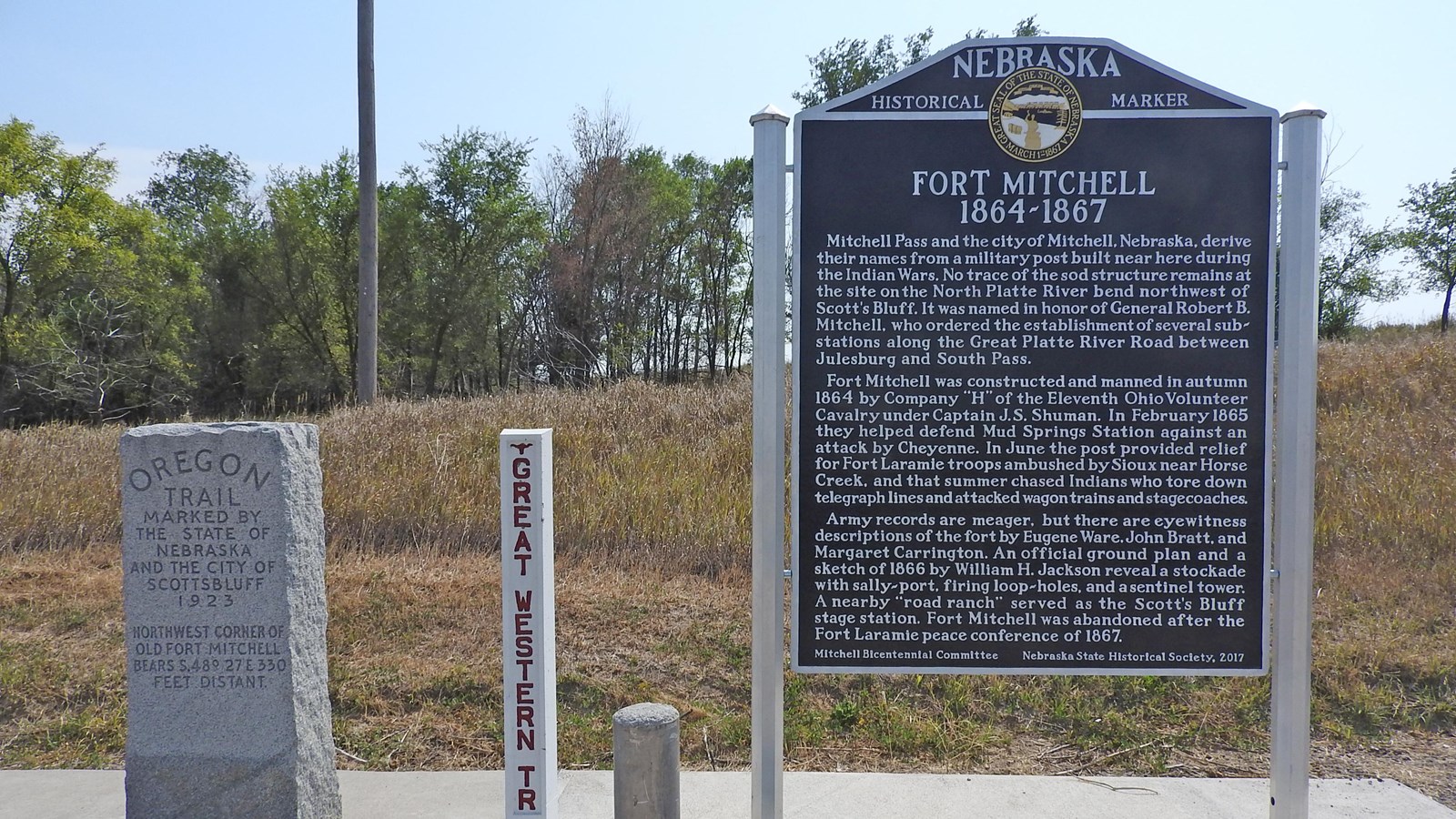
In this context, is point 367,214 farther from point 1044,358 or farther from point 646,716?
point 1044,358

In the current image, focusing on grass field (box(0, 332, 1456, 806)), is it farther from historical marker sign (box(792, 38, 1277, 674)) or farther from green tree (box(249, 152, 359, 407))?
green tree (box(249, 152, 359, 407))

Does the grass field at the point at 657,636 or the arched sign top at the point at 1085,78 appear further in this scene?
the grass field at the point at 657,636

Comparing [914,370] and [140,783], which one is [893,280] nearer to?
[914,370]

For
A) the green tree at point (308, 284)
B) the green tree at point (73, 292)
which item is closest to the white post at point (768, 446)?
the green tree at point (73, 292)

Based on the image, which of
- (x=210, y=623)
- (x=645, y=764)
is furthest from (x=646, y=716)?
(x=210, y=623)

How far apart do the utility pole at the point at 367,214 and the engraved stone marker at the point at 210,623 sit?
36.3 feet

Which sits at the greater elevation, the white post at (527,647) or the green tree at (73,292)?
the green tree at (73,292)

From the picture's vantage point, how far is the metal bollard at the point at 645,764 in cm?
294

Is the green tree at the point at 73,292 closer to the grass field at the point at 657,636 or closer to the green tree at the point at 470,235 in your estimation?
the green tree at the point at 470,235

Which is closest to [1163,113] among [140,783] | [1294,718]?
[1294,718]

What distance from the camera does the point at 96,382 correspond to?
88.1ft

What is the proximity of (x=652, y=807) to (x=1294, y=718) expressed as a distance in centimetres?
226

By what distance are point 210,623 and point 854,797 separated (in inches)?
106

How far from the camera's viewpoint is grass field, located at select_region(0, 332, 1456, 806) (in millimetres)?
4355
